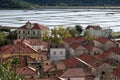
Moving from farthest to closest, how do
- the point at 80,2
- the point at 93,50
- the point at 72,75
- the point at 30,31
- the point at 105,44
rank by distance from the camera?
1. the point at 80,2
2. the point at 30,31
3. the point at 105,44
4. the point at 93,50
5. the point at 72,75

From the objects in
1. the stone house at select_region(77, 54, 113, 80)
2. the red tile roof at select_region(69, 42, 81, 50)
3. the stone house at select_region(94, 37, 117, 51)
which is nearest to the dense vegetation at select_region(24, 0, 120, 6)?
the stone house at select_region(94, 37, 117, 51)

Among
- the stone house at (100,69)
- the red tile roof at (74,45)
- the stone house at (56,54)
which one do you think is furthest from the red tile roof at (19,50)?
the stone house at (100,69)

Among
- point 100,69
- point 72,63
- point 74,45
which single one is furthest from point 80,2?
point 100,69

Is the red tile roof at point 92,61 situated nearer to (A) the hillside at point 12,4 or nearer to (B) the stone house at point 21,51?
(B) the stone house at point 21,51

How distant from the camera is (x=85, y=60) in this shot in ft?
78.8

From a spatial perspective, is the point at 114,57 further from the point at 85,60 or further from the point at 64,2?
the point at 64,2

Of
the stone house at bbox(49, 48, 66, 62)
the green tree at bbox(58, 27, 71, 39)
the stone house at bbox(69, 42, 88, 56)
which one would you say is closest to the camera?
the stone house at bbox(49, 48, 66, 62)

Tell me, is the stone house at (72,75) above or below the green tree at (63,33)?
above

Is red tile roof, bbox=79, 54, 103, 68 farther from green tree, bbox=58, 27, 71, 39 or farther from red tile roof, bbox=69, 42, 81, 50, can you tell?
green tree, bbox=58, 27, 71, 39

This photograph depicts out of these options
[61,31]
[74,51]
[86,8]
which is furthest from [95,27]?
[86,8]

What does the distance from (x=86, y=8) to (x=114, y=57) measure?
98.5 metres

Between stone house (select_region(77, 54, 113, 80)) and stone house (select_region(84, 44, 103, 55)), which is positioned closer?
stone house (select_region(77, 54, 113, 80))

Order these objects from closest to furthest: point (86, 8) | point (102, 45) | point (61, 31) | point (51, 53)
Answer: point (51, 53), point (102, 45), point (61, 31), point (86, 8)

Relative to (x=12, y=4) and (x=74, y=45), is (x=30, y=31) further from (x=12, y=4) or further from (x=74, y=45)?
(x=12, y=4)
